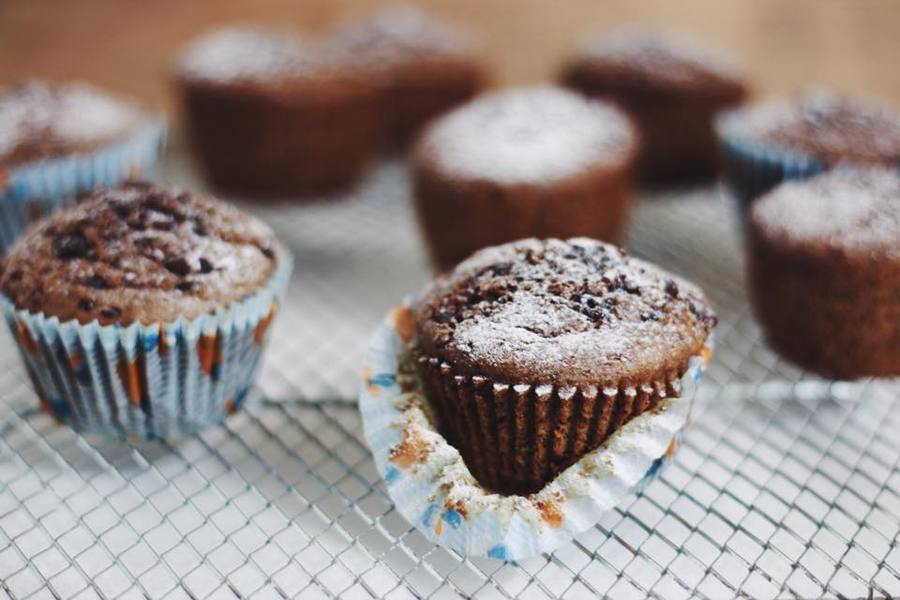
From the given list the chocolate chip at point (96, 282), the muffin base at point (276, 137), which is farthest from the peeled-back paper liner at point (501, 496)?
the muffin base at point (276, 137)

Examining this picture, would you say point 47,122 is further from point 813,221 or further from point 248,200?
point 813,221

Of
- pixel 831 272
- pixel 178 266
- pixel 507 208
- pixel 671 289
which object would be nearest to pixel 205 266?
pixel 178 266

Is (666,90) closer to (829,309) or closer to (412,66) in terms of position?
(412,66)

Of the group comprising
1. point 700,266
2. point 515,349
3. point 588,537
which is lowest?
point 700,266

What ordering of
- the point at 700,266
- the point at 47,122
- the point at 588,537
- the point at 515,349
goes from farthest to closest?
the point at 700,266
the point at 47,122
the point at 588,537
the point at 515,349

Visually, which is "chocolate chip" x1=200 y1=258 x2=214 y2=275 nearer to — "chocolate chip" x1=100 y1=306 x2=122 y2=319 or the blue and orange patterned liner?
"chocolate chip" x1=100 y1=306 x2=122 y2=319

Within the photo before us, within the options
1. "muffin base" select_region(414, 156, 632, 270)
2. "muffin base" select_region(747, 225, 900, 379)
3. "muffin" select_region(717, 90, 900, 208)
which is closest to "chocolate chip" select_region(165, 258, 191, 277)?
"muffin base" select_region(414, 156, 632, 270)

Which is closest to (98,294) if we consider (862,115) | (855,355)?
(855,355)
